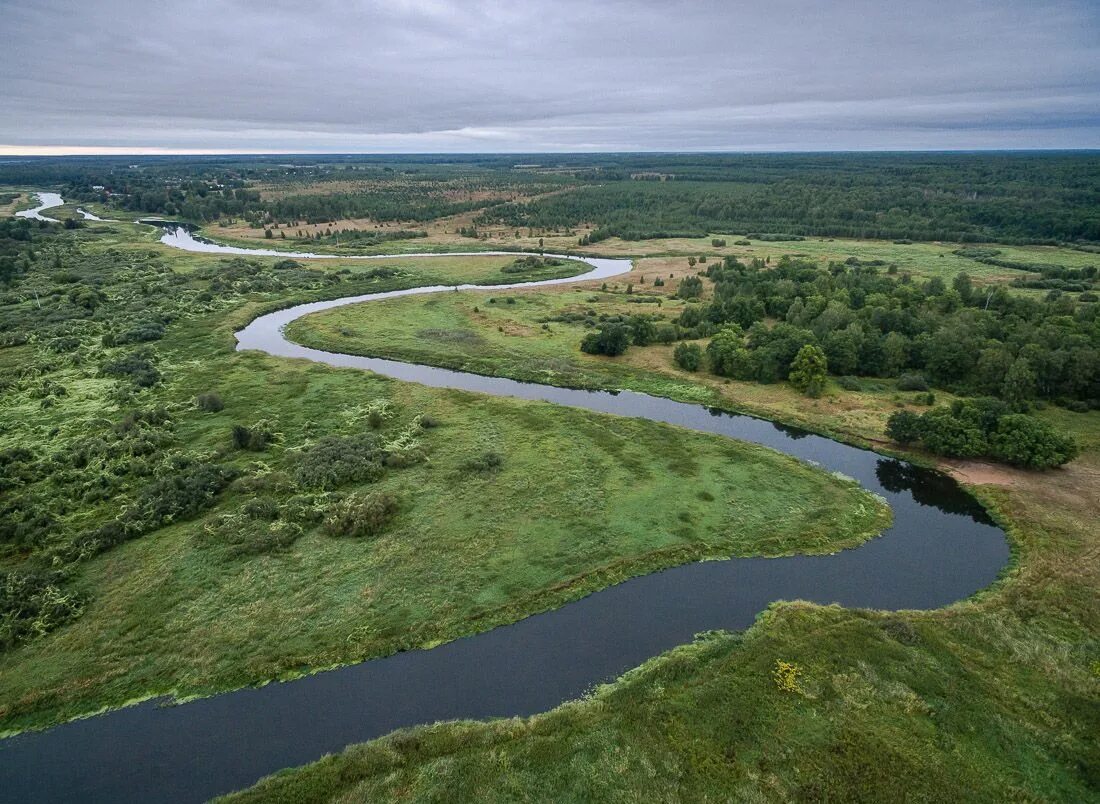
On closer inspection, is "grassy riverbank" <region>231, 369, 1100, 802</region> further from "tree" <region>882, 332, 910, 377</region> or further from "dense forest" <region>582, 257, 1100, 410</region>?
"tree" <region>882, 332, 910, 377</region>

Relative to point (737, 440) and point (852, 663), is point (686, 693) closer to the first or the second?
point (852, 663)

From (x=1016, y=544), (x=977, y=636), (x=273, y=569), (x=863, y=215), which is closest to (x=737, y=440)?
(x=1016, y=544)

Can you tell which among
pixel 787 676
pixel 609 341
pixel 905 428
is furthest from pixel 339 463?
pixel 905 428

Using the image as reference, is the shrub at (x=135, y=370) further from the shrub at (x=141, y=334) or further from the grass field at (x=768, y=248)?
the grass field at (x=768, y=248)

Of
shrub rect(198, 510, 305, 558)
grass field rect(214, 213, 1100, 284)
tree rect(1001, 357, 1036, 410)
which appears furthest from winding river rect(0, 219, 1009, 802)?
grass field rect(214, 213, 1100, 284)

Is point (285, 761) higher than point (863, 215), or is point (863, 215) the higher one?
point (863, 215)

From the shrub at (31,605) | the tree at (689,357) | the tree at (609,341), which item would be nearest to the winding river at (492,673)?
the shrub at (31,605)

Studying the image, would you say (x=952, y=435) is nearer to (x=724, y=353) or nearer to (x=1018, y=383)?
(x=1018, y=383)
